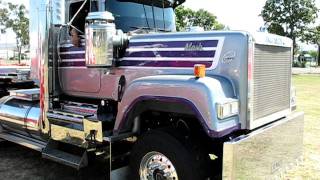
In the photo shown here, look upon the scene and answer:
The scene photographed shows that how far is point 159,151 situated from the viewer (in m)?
4.38

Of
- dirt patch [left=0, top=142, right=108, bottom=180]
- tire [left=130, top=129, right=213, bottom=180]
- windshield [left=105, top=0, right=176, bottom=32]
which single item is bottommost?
dirt patch [left=0, top=142, right=108, bottom=180]

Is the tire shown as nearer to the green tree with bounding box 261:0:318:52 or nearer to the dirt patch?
the dirt patch

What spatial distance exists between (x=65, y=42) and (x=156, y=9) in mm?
1278

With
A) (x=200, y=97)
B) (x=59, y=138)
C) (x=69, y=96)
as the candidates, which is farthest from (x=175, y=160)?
(x=69, y=96)

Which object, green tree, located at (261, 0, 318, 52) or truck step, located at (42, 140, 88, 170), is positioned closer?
truck step, located at (42, 140, 88, 170)

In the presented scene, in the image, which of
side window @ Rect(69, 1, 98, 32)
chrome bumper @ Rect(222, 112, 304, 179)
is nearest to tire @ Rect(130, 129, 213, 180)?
chrome bumper @ Rect(222, 112, 304, 179)

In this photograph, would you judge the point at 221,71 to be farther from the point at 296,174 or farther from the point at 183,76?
the point at 296,174

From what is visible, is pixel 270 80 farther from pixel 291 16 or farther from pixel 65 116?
pixel 291 16

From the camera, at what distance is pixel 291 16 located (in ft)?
132

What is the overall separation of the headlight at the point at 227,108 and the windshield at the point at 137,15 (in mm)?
1865

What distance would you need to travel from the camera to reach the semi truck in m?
4.18

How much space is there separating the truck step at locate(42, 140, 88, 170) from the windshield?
5.35 feet

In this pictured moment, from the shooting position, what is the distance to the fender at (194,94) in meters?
3.93

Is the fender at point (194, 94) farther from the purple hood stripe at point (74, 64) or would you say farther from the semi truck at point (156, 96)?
the purple hood stripe at point (74, 64)
